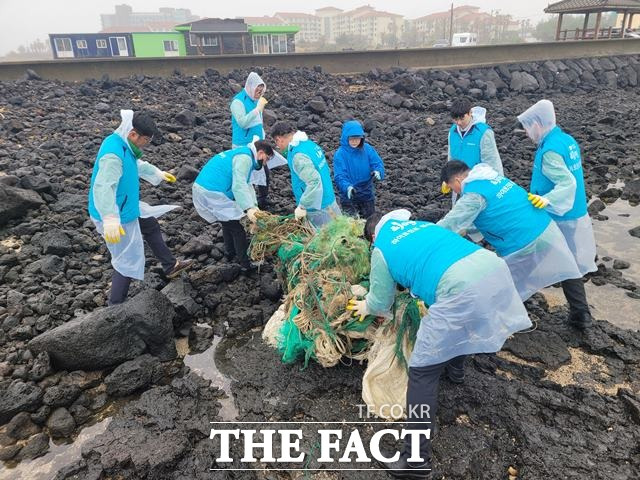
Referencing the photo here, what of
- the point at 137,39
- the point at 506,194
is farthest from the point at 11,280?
the point at 137,39

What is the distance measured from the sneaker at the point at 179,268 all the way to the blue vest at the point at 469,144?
3.25 m

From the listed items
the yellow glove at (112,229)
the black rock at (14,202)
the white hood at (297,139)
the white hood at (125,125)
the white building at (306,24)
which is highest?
the white building at (306,24)

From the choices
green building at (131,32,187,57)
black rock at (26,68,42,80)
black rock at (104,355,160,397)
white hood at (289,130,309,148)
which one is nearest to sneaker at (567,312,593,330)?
white hood at (289,130,309,148)

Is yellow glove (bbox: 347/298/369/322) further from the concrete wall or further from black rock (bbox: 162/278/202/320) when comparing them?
the concrete wall

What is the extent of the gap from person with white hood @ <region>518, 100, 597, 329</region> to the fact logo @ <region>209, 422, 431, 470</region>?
2166 millimetres

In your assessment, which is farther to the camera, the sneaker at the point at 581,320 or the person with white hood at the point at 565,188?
the sneaker at the point at 581,320

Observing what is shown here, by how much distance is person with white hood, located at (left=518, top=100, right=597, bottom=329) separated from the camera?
3.79 metres

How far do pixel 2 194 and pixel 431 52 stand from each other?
14.5 metres

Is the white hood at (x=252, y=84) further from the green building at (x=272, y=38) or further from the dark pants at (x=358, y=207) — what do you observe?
the green building at (x=272, y=38)

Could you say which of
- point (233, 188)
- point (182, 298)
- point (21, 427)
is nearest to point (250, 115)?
point (233, 188)

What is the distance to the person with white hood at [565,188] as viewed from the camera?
3795 millimetres

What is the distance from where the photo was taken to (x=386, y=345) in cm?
334

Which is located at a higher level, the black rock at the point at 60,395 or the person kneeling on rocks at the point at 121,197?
the person kneeling on rocks at the point at 121,197

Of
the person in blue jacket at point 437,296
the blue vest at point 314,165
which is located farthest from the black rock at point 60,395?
the blue vest at point 314,165
